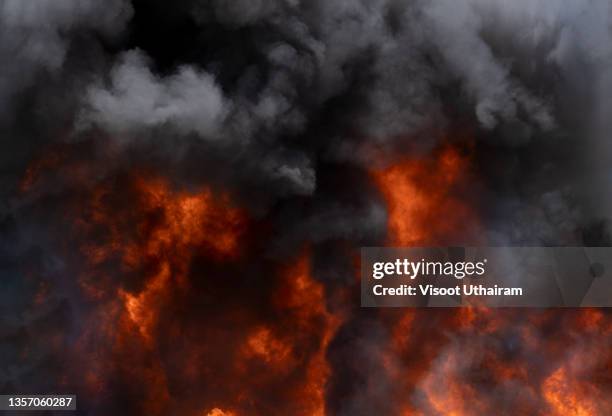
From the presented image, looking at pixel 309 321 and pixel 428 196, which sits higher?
pixel 428 196

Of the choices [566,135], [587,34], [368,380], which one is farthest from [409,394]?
[587,34]

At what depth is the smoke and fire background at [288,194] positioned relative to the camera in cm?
2970

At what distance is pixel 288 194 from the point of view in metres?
30.7

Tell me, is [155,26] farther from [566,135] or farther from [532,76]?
[566,135]

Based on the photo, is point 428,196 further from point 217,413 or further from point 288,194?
point 217,413

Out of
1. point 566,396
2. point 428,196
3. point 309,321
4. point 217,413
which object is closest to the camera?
point 217,413

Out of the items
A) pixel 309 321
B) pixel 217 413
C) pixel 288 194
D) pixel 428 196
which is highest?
pixel 428 196

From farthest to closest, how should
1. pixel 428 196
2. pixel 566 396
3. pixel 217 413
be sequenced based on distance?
1. pixel 428 196
2. pixel 566 396
3. pixel 217 413

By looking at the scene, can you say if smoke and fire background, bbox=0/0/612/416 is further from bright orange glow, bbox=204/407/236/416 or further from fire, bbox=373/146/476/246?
bright orange glow, bbox=204/407/236/416

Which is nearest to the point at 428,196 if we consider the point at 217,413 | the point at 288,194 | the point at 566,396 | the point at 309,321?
the point at 288,194

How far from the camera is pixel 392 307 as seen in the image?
103 ft

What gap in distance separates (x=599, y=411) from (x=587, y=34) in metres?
16.8

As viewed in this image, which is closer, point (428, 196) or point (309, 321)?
point (309, 321)

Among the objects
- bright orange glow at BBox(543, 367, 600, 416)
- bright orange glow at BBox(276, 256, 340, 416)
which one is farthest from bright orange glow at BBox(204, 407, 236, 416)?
bright orange glow at BBox(543, 367, 600, 416)
